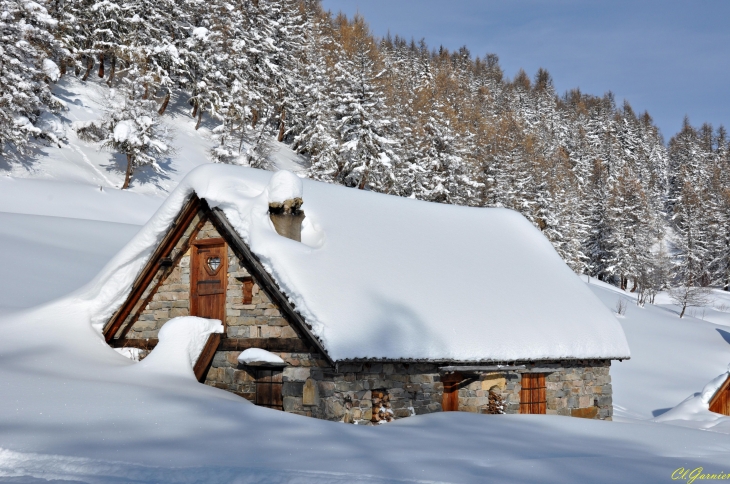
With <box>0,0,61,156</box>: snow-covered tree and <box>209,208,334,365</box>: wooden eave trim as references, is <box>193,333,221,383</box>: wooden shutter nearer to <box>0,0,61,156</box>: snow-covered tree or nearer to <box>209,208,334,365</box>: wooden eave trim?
<box>209,208,334,365</box>: wooden eave trim

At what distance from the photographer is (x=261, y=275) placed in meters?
10.8

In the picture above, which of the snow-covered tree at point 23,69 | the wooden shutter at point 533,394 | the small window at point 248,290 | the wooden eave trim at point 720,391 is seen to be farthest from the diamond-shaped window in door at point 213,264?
the snow-covered tree at point 23,69

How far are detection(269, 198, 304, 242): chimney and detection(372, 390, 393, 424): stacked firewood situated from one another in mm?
3072

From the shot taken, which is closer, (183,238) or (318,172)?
(183,238)

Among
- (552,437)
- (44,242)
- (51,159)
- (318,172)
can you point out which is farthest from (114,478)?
(318,172)

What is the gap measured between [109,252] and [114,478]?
15929 mm

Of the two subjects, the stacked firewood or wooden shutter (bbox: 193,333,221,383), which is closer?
the stacked firewood

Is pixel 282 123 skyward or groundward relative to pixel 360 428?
skyward

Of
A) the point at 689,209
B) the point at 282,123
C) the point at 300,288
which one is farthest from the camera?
the point at 689,209

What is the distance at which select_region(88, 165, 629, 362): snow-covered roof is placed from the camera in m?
10.3

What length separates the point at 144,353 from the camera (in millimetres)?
12375

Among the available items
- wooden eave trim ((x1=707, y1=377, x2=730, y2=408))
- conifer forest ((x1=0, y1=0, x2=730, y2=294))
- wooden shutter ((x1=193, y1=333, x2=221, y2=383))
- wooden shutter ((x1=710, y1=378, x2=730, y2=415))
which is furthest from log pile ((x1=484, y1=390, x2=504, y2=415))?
conifer forest ((x1=0, y1=0, x2=730, y2=294))

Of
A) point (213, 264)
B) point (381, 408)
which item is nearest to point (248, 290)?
point (213, 264)

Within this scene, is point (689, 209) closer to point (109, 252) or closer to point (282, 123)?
point (282, 123)
